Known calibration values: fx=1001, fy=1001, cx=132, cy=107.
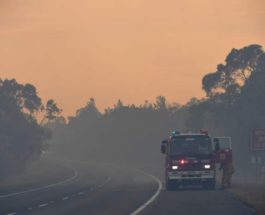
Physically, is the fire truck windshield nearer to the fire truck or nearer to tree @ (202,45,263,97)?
the fire truck

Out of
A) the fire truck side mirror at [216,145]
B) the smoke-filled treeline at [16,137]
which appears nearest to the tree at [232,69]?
the smoke-filled treeline at [16,137]

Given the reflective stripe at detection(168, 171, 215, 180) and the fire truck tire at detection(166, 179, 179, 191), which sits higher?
the reflective stripe at detection(168, 171, 215, 180)

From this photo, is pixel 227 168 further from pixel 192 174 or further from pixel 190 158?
pixel 190 158

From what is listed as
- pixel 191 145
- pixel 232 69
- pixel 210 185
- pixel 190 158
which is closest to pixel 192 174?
pixel 190 158

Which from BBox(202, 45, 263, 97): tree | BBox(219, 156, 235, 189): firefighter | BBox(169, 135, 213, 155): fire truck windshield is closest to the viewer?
BBox(169, 135, 213, 155): fire truck windshield

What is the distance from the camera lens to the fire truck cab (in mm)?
46188

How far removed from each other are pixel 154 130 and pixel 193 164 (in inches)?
5249

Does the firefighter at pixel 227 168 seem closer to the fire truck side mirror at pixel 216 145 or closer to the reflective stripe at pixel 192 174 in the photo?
the reflective stripe at pixel 192 174

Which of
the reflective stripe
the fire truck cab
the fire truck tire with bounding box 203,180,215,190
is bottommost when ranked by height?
the fire truck tire with bounding box 203,180,215,190

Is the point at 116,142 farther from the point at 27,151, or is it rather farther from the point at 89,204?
the point at 89,204

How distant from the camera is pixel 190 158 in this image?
46094 mm

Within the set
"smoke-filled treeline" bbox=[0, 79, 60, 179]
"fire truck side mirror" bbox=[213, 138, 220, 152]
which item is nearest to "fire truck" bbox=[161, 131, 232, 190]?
"fire truck side mirror" bbox=[213, 138, 220, 152]

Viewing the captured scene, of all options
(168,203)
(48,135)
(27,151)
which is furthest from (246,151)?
(168,203)

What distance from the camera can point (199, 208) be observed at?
31703mm
